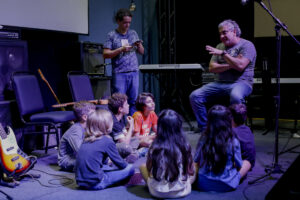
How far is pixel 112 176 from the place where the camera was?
121 inches

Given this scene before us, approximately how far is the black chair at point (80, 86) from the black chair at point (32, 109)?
1.53 feet

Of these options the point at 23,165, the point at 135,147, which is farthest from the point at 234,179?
the point at 23,165

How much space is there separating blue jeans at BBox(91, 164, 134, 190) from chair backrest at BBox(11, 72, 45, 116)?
1.60 metres

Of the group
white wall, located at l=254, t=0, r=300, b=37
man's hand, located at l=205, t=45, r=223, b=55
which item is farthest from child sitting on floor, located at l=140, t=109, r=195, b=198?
white wall, located at l=254, t=0, r=300, b=37

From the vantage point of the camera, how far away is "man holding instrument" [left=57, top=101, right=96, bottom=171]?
3.52 metres

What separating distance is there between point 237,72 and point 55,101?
104 inches

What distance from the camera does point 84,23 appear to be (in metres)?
5.80

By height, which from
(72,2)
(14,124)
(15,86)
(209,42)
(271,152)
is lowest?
(271,152)

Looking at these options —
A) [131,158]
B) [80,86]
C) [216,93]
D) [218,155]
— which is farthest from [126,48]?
[218,155]

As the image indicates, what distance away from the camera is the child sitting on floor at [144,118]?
4.11m

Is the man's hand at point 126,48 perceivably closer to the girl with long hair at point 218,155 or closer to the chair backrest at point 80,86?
the chair backrest at point 80,86

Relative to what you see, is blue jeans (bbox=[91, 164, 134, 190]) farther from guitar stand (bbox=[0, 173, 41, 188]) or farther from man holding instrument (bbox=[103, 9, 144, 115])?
man holding instrument (bbox=[103, 9, 144, 115])

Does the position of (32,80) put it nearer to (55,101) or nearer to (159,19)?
A: (55,101)

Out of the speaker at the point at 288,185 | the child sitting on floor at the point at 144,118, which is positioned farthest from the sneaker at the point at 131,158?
the speaker at the point at 288,185
